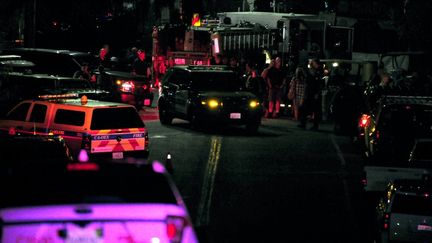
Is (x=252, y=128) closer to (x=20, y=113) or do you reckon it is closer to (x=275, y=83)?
(x=275, y=83)

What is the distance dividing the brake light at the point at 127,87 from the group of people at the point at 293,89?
356 centimetres

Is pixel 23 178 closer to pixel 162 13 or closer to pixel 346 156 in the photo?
pixel 346 156

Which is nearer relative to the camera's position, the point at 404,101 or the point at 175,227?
the point at 175,227

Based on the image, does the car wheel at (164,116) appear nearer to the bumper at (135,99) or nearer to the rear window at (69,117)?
the bumper at (135,99)

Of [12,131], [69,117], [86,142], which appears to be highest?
[69,117]

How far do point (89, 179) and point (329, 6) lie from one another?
50089 millimetres

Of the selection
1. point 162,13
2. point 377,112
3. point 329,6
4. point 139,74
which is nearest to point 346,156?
point 377,112

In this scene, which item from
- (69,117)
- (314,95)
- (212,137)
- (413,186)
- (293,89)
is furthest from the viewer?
(293,89)

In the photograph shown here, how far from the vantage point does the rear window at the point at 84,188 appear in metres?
7.29

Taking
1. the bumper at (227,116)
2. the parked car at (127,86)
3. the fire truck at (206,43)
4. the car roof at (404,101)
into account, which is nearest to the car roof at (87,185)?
the car roof at (404,101)

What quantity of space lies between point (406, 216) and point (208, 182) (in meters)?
7.07

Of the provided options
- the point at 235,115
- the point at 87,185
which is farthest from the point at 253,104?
the point at 87,185

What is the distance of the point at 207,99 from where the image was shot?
A: 26.6 m

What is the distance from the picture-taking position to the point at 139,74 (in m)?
35.0
